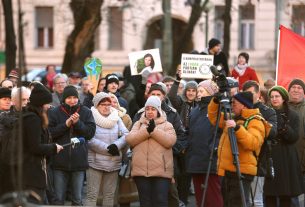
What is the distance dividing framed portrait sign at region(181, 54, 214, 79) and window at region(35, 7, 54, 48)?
113 ft

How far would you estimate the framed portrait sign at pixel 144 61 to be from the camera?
61.0ft

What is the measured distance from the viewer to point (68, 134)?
1445 centimetres

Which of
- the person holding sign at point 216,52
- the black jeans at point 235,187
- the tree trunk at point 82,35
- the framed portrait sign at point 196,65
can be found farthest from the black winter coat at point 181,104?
the tree trunk at point 82,35

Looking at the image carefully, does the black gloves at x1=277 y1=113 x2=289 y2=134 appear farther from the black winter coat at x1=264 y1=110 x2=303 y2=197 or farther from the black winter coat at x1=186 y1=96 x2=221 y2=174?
the black winter coat at x1=186 y1=96 x2=221 y2=174

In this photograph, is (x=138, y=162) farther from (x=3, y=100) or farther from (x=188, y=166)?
(x=3, y=100)

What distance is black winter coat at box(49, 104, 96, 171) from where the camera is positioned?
46.9ft

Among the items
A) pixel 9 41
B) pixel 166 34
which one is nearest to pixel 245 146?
pixel 9 41

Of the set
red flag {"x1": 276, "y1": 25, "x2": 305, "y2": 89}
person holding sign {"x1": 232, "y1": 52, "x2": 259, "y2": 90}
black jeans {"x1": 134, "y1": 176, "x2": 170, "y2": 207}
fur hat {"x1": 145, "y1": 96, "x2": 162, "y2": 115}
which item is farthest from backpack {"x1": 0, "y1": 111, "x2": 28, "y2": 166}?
person holding sign {"x1": 232, "y1": 52, "x2": 259, "y2": 90}

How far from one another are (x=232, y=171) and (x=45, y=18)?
132 ft

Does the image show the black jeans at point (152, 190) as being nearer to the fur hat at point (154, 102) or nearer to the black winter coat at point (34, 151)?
the fur hat at point (154, 102)

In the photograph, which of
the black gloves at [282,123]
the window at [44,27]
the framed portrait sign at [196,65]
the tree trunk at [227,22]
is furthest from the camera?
the window at [44,27]

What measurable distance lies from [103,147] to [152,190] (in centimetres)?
92

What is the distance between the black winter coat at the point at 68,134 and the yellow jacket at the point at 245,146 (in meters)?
2.17

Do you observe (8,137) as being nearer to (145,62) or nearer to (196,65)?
(196,65)
